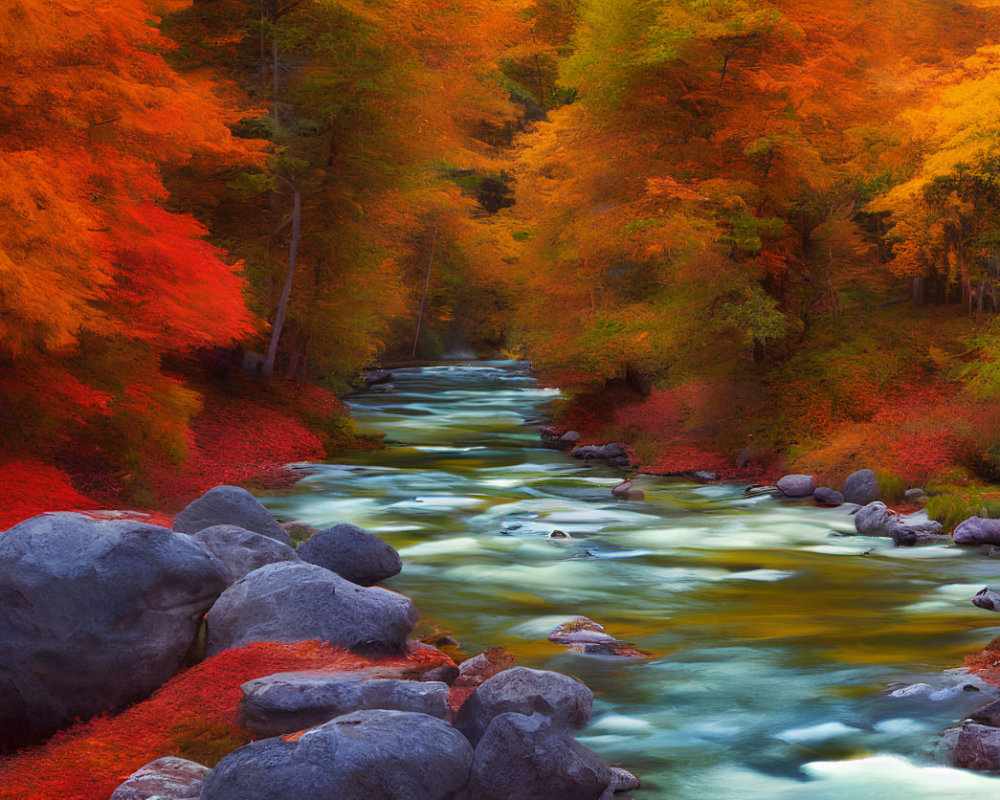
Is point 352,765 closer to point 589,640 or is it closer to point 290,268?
point 589,640

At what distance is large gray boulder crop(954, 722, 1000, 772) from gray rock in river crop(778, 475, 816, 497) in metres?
10.8

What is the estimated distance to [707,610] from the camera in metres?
10.6

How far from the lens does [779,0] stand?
19438 millimetres

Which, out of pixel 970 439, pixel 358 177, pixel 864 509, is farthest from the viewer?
pixel 358 177

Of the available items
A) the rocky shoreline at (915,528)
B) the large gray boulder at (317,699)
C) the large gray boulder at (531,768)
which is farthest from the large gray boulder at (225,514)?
the rocky shoreline at (915,528)

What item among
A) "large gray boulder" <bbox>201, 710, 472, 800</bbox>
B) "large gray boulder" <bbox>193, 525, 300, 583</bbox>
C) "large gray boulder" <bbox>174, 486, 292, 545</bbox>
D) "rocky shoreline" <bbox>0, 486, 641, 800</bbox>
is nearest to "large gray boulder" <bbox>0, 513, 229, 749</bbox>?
"rocky shoreline" <bbox>0, 486, 641, 800</bbox>

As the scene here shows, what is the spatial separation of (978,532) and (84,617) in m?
10.8

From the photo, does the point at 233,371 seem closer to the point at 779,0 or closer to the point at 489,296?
the point at 779,0

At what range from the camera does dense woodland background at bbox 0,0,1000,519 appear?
40.9ft

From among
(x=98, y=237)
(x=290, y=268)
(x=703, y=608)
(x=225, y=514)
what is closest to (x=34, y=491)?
(x=225, y=514)

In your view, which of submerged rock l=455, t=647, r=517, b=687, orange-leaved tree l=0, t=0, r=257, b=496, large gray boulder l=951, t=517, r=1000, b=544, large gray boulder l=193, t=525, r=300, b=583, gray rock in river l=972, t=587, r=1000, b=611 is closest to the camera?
submerged rock l=455, t=647, r=517, b=687

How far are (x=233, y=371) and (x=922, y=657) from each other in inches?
740

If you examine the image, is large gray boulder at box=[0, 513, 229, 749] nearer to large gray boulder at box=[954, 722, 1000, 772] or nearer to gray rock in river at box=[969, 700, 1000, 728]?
large gray boulder at box=[954, 722, 1000, 772]

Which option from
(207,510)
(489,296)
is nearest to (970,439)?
(207,510)
